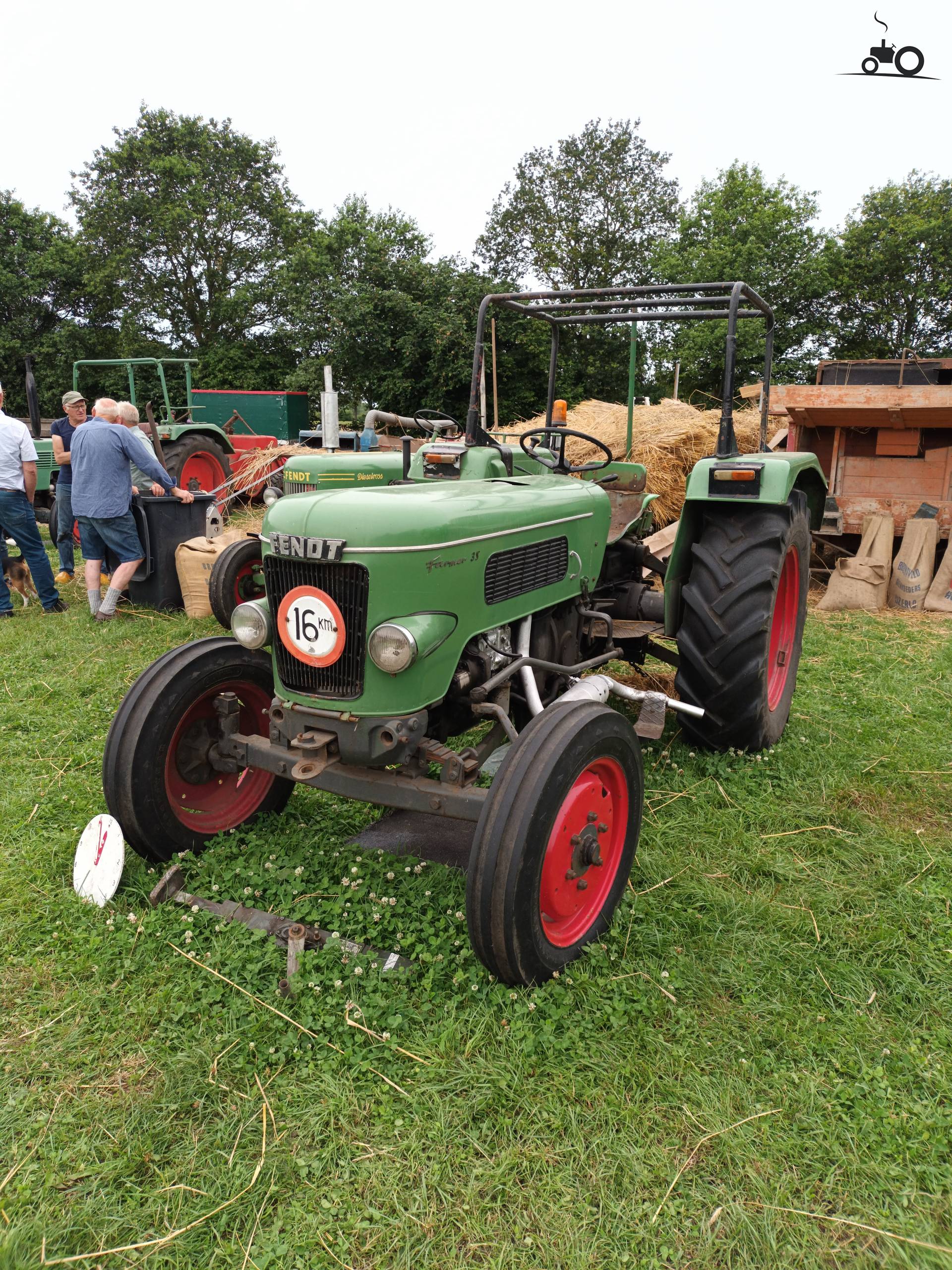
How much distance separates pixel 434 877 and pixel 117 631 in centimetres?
395

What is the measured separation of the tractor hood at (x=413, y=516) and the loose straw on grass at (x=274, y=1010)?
122 centimetres

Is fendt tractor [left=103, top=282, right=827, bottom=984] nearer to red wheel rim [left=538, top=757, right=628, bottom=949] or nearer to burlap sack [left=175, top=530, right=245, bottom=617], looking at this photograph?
red wheel rim [left=538, top=757, right=628, bottom=949]

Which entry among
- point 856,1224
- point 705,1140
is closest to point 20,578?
point 705,1140

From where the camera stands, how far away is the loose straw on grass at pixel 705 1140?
1.72m

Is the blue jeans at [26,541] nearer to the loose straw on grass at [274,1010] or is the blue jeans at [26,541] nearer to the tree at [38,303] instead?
the loose straw on grass at [274,1010]

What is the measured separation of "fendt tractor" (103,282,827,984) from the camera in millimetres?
2311

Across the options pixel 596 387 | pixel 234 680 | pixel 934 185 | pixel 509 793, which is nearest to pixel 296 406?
pixel 596 387

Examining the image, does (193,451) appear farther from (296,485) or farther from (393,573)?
(393,573)

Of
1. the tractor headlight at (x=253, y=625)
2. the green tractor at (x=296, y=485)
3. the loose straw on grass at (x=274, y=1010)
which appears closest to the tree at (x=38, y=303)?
the green tractor at (x=296, y=485)

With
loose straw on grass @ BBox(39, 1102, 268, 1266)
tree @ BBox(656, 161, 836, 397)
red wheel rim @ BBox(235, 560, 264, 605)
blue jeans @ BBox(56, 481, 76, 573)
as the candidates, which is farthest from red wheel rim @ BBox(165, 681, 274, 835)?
tree @ BBox(656, 161, 836, 397)

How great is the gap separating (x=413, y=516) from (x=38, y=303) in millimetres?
33231

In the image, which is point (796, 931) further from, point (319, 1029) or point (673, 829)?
point (319, 1029)

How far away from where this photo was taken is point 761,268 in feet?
71.9

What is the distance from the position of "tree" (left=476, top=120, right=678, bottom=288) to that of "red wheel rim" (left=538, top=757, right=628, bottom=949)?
27104 mm
